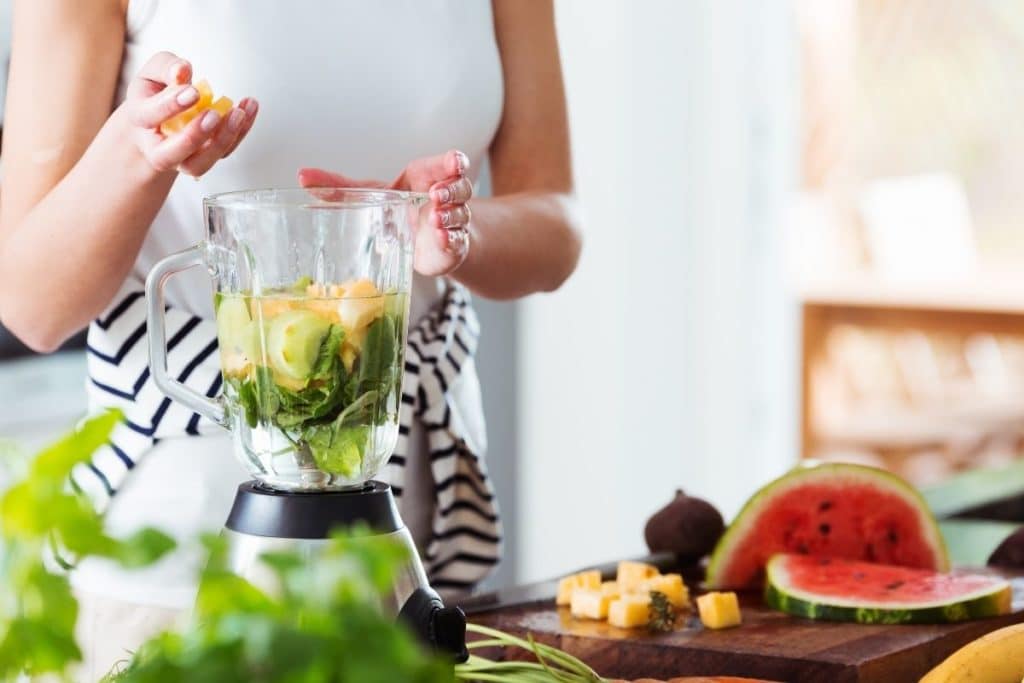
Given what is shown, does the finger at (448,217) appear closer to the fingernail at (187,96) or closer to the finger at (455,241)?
the finger at (455,241)

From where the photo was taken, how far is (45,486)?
1.29ft

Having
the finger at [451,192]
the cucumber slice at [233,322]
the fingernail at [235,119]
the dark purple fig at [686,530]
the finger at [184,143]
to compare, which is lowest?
the dark purple fig at [686,530]

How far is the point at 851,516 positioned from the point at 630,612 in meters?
0.32

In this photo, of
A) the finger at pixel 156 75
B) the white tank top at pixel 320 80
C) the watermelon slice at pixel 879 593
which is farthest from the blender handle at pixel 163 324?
the watermelon slice at pixel 879 593

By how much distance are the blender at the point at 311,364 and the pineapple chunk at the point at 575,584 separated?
0.32 m

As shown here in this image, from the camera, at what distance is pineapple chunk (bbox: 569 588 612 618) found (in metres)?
0.99

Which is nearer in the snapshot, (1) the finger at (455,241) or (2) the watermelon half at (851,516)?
(1) the finger at (455,241)

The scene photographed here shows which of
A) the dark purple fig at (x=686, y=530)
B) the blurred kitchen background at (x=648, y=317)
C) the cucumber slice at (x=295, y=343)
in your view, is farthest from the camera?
the blurred kitchen background at (x=648, y=317)

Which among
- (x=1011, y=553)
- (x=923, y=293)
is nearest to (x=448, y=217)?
(x=1011, y=553)

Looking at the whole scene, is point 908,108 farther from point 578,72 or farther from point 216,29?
point 216,29

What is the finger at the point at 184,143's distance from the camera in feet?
2.58

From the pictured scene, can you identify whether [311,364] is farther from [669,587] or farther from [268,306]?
[669,587]

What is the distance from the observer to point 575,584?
1.03 metres

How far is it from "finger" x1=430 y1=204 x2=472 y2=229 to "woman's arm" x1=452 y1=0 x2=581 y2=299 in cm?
26
